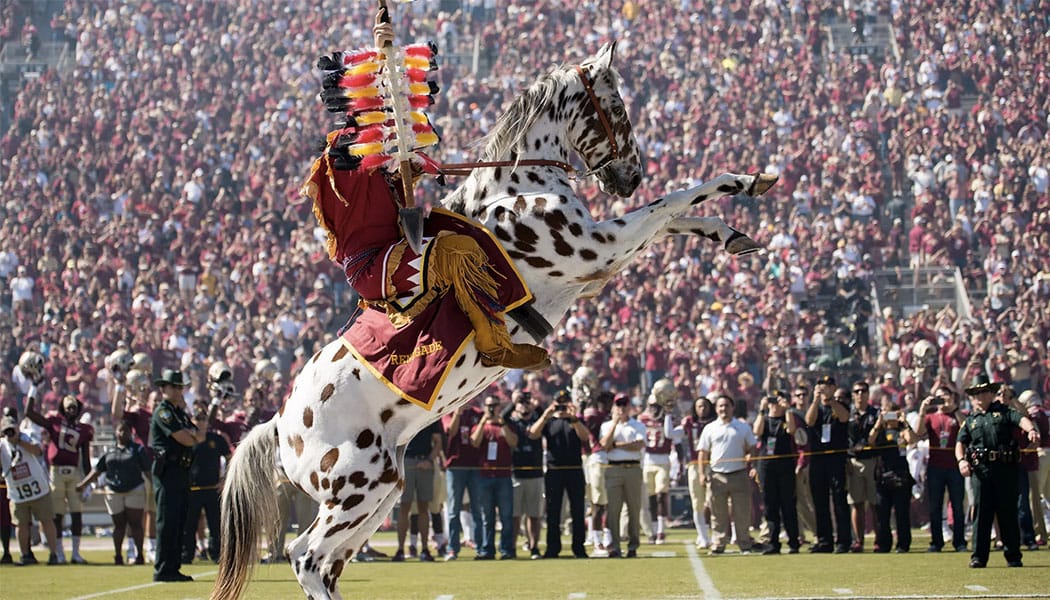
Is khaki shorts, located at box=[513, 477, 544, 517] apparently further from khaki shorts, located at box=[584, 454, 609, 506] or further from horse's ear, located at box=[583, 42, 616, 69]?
horse's ear, located at box=[583, 42, 616, 69]

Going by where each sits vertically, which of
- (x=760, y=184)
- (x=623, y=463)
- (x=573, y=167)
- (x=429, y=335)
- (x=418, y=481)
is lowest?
(x=418, y=481)

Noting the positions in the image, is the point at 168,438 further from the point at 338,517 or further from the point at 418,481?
the point at 338,517

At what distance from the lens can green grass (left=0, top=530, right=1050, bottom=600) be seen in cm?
1095

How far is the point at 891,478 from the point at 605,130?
9613mm

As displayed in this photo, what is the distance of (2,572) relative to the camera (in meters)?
14.7

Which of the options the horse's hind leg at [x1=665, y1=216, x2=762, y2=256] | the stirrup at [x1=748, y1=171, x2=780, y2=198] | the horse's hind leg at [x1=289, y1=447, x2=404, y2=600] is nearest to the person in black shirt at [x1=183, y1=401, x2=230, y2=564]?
the horse's hind leg at [x1=289, y1=447, x2=404, y2=600]

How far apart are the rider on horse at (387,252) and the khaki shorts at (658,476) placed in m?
11.8

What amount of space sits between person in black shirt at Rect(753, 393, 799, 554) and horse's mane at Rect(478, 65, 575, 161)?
31.5 feet

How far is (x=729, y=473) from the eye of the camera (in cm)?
1694

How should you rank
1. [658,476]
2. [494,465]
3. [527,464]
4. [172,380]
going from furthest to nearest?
[658,476] < [527,464] < [494,465] < [172,380]

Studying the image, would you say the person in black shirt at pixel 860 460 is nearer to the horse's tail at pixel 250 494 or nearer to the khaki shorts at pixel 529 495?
the khaki shorts at pixel 529 495

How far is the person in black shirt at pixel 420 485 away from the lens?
16.5 meters

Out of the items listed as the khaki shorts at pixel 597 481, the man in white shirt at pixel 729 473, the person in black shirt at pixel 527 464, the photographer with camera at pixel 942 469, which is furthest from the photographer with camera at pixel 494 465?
the photographer with camera at pixel 942 469

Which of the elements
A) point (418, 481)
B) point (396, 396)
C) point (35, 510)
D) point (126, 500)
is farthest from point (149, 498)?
point (396, 396)
